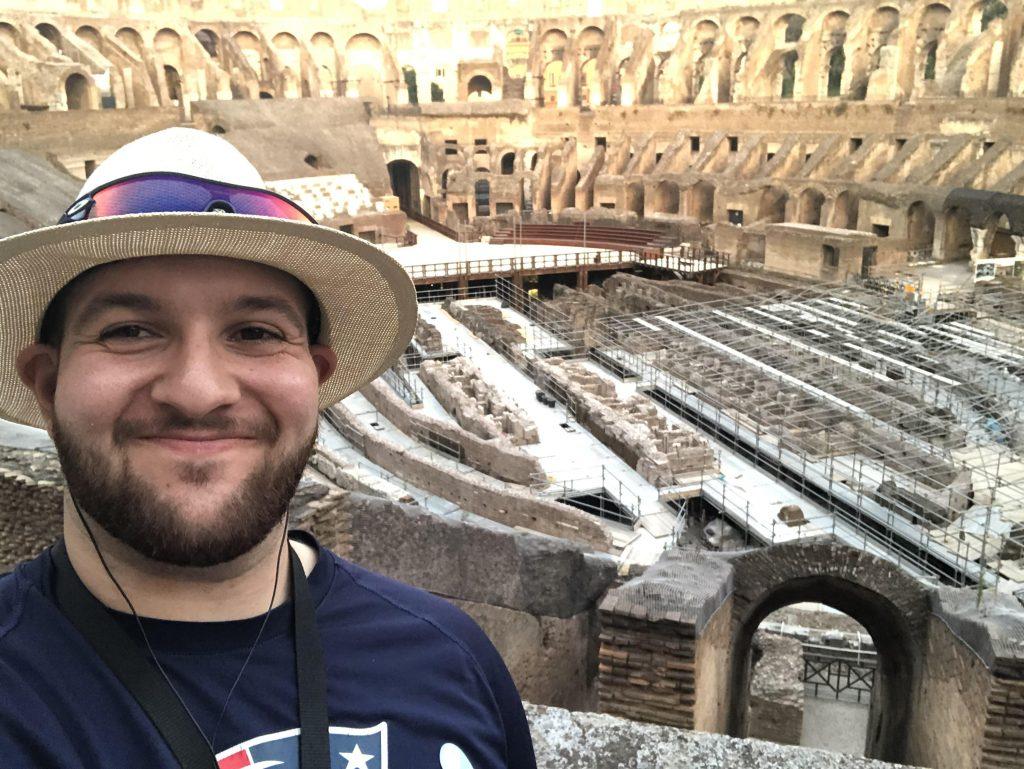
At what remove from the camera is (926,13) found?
97.8 ft

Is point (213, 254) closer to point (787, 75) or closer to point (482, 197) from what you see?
point (482, 197)

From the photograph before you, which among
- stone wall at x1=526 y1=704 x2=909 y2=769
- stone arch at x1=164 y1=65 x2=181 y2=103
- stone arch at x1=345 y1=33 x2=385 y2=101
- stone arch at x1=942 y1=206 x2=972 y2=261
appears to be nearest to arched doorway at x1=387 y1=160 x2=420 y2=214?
stone arch at x1=345 y1=33 x2=385 y2=101

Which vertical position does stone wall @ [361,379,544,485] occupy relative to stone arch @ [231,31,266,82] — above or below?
below

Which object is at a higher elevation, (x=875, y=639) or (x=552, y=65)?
(x=552, y=65)

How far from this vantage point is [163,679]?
54.3 inches

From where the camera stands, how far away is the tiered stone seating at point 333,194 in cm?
2859

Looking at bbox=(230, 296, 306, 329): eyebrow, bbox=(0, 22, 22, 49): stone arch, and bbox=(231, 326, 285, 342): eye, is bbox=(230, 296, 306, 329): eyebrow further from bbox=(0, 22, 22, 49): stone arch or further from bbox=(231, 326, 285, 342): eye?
bbox=(0, 22, 22, 49): stone arch

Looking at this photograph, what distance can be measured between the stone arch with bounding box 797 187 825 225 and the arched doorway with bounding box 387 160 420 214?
14.8 meters

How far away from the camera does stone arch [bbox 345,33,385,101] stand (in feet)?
124

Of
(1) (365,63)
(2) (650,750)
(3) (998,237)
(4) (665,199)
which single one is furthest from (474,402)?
(1) (365,63)

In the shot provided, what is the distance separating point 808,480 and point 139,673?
12.8m

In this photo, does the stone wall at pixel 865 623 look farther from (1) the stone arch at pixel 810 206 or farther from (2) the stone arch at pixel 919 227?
(1) the stone arch at pixel 810 206

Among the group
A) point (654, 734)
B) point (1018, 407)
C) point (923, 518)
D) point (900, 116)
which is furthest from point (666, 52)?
point (654, 734)

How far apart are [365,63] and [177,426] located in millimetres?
39673
